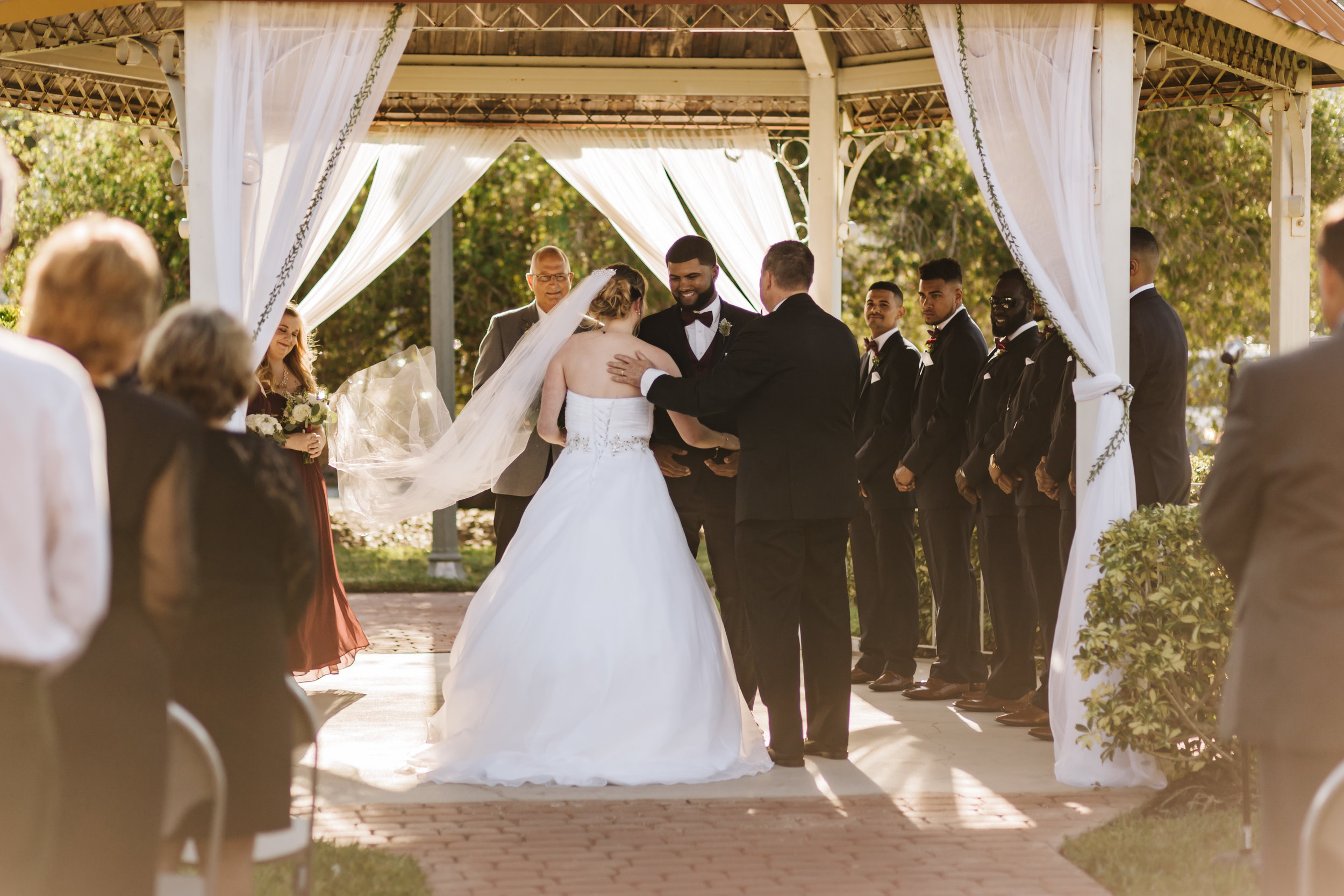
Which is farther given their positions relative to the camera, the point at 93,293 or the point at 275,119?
the point at 275,119

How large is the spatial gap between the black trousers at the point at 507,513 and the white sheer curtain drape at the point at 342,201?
156cm

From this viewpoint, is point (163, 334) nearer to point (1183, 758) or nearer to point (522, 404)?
point (522, 404)

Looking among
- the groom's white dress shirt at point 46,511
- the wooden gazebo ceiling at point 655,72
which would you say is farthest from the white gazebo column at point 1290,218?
the groom's white dress shirt at point 46,511

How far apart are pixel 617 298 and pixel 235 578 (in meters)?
3.14

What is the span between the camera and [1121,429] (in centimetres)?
551

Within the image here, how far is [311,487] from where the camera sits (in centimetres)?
693

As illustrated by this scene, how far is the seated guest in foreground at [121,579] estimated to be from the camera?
8.26 feet

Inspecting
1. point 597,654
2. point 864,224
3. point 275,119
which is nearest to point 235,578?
point 597,654

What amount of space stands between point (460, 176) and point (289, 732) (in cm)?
606

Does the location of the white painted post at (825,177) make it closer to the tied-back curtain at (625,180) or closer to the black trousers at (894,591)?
the tied-back curtain at (625,180)

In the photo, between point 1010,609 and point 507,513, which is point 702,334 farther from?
point 1010,609

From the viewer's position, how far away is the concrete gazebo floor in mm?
4238

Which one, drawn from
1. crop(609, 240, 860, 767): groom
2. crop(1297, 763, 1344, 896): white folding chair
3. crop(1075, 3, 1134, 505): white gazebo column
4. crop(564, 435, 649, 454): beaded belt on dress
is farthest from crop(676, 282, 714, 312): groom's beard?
crop(1297, 763, 1344, 896): white folding chair

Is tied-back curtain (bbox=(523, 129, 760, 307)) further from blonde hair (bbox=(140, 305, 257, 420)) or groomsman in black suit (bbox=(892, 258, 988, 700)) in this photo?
blonde hair (bbox=(140, 305, 257, 420))
